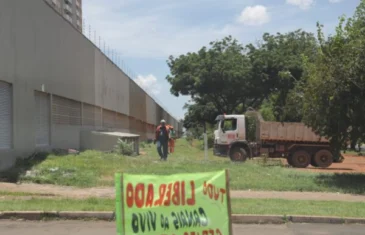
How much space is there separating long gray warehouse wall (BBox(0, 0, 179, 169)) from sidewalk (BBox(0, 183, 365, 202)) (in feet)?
7.68

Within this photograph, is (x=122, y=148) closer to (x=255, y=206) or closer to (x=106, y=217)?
(x=255, y=206)

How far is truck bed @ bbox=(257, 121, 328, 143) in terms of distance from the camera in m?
25.8

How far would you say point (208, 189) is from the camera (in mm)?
5637

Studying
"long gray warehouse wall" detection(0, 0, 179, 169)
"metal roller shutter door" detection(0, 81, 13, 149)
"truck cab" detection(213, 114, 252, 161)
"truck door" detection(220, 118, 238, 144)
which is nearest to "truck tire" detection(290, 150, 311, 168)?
"truck cab" detection(213, 114, 252, 161)

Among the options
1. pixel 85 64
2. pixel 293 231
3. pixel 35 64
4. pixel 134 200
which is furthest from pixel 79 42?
pixel 134 200

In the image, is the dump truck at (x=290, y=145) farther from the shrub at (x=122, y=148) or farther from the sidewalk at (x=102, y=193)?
the sidewalk at (x=102, y=193)

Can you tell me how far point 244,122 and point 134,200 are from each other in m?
21.4

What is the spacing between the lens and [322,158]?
85.3 feet

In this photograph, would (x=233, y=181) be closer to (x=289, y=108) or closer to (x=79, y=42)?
(x=289, y=108)

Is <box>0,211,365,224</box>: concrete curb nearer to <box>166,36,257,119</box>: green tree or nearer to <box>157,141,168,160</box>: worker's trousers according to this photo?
<box>157,141,168,160</box>: worker's trousers

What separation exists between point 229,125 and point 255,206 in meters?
15.5

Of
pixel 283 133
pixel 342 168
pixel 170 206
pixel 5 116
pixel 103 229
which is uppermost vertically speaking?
pixel 5 116

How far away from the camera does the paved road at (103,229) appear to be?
932 centimetres

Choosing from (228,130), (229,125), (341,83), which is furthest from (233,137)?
(341,83)
